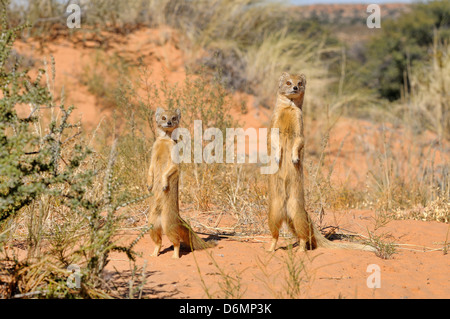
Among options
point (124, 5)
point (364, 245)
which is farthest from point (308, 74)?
point (364, 245)

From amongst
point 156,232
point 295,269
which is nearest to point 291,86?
point 295,269

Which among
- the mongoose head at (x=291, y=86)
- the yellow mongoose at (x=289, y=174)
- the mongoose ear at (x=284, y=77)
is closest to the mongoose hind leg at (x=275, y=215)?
the yellow mongoose at (x=289, y=174)

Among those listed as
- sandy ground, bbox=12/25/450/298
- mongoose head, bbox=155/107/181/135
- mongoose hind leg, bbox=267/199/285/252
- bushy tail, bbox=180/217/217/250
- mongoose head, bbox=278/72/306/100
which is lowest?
sandy ground, bbox=12/25/450/298

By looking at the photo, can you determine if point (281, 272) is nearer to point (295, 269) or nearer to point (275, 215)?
point (295, 269)

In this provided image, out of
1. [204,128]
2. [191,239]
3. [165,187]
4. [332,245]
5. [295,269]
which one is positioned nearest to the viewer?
[295,269]

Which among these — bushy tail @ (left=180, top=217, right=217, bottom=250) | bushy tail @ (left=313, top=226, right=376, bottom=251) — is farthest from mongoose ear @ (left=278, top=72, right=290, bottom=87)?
bushy tail @ (left=180, top=217, right=217, bottom=250)

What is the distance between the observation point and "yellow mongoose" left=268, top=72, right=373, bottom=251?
452cm

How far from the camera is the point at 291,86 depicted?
14.9 feet

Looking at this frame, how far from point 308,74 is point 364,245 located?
8.01 m

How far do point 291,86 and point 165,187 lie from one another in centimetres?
147

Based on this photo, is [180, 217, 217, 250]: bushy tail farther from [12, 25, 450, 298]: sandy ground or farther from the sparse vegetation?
the sparse vegetation

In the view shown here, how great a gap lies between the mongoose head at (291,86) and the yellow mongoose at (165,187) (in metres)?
1.01

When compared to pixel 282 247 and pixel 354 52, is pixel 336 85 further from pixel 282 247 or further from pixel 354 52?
pixel 354 52

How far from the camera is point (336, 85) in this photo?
14.3 metres
